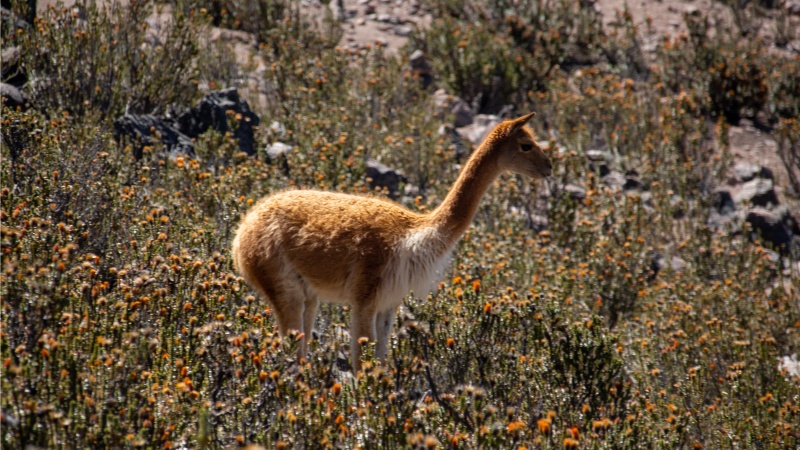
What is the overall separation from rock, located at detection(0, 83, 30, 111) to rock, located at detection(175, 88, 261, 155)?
5.94 feet

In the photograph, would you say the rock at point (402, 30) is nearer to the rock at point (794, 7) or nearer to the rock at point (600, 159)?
the rock at point (600, 159)

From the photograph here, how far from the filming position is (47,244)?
4566 millimetres

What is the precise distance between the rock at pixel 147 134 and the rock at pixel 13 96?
3.20 feet

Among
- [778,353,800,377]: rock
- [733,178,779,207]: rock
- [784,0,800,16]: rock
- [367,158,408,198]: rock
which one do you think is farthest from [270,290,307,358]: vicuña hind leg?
[784,0,800,16]: rock

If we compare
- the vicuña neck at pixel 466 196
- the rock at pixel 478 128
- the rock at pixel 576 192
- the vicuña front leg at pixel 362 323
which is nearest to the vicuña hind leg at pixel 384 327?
the vicuña front leg at pixel 362 323

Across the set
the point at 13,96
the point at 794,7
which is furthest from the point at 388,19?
the point at 13,96

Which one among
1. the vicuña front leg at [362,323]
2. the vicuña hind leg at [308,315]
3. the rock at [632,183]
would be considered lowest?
the rock at [632,183]

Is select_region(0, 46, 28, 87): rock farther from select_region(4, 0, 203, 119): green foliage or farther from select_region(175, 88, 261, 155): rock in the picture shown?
select_region(175, 88, 261, 155): rock

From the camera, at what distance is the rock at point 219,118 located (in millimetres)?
9812

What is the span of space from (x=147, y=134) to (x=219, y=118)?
1.07 meters

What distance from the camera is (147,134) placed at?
29.5 ft

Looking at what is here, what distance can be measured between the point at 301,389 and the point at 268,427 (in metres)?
0.30

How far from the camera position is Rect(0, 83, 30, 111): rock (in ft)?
27.8

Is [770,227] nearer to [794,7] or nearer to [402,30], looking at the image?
[794,7]
